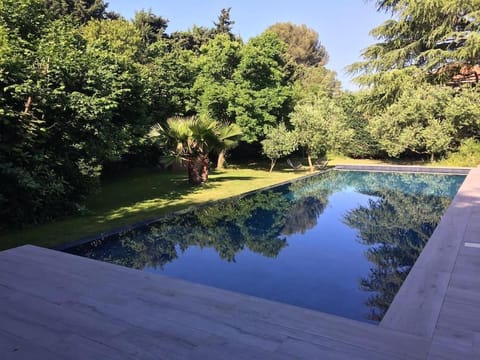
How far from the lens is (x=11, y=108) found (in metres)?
6.30

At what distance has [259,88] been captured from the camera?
16.8 meters

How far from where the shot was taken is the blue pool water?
4.43m

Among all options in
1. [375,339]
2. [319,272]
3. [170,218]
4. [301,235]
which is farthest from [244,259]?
[375,339]

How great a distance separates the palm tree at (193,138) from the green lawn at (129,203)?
3.13 ft

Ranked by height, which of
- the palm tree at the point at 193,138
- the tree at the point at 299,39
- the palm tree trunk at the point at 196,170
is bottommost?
the palm tree trunk at the point at 196,170

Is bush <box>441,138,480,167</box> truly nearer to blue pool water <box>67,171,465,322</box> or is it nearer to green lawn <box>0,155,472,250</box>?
blue pool water <box>67,171,465,322</box>

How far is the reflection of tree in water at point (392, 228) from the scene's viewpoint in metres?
4.47

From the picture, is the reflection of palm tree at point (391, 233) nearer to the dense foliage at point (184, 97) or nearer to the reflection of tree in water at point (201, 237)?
the reflection of tree in water at point (201, 237)

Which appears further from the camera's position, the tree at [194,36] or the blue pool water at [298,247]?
the tree at [194,36]

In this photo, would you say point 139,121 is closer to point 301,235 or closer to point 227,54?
point 227,54

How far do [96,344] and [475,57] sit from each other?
19.0 meters

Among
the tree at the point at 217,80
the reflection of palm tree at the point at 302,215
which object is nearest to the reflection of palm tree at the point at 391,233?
the reflection of palm tree at the point at 302,215

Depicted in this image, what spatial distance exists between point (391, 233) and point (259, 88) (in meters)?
11.4

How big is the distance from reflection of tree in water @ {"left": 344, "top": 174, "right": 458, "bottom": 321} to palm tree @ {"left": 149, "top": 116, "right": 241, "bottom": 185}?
4.61m
